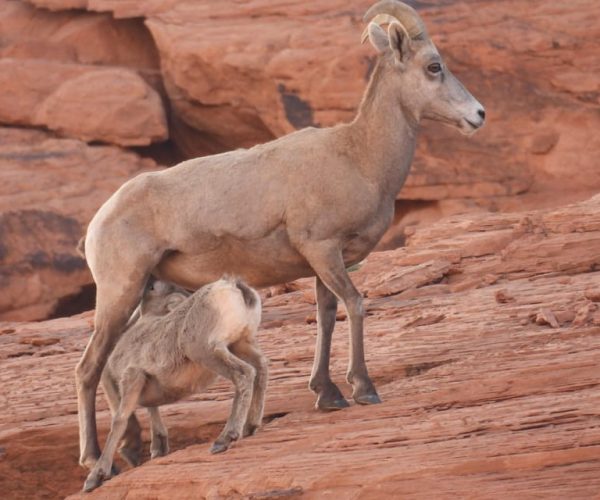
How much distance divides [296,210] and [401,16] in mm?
1488

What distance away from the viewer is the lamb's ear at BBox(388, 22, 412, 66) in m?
9.67

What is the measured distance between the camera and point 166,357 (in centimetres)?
931

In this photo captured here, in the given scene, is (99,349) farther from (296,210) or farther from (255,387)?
(296,210)

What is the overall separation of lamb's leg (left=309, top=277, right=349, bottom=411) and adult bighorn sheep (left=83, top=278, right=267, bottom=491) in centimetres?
47

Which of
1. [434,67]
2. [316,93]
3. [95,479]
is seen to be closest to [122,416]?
[95,479]

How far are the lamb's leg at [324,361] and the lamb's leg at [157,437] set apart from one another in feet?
3.43

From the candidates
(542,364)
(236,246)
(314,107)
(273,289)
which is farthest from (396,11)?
(314,107)

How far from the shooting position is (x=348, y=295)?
30.6 ft

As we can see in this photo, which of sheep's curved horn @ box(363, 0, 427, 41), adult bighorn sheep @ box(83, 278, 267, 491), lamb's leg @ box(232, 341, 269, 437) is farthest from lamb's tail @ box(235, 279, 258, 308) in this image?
sheep's curved horn @ box(363, 0, 427, 41)

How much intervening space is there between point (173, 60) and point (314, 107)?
215cm

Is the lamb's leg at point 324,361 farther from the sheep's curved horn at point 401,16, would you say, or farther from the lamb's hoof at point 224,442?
the sheep's curved horn at point 401,16

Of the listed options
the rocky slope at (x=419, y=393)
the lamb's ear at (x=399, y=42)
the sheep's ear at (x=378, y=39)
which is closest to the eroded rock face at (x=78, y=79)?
the rocky slope at (x=419, y=393)

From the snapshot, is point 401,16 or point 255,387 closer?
point 255,387

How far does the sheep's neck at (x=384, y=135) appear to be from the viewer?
381 inches
